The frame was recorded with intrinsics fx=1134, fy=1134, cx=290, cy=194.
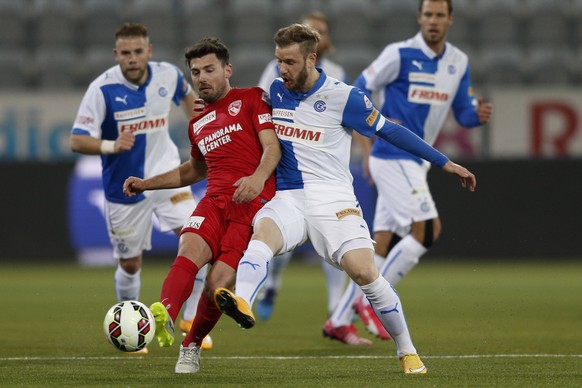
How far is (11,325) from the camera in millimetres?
9508

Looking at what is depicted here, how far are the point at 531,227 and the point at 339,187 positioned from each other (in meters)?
9.36

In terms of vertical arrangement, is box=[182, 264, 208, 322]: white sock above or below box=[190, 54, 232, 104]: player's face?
below

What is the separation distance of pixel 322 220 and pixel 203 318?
90 centimetres

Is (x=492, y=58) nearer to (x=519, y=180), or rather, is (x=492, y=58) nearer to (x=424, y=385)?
(x=519, y=180)

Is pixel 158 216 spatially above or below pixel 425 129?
below

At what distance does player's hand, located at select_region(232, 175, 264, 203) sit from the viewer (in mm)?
6324

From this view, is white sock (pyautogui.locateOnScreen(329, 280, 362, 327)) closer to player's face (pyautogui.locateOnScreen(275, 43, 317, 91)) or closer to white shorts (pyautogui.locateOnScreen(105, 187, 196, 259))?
white shorts (pyautogui.locateOnScreen(105, 187, 196, 259))

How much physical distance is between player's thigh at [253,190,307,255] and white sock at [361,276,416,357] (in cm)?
48

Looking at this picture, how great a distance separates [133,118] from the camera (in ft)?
27.6

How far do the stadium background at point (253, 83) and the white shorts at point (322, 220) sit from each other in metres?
8.74

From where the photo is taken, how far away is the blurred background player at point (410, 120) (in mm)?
8578

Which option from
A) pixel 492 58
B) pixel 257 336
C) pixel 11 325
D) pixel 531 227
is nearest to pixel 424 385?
pixel 257 336

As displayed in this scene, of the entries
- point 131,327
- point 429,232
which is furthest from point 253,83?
point 131,327

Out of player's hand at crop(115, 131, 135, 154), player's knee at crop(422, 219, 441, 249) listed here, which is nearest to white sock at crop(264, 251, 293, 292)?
player's knee at crop(422, 219, 441, 249)
